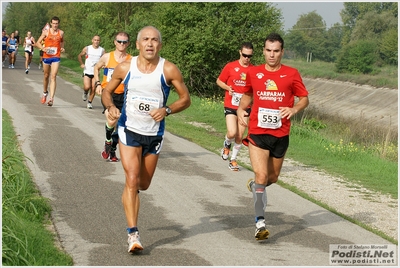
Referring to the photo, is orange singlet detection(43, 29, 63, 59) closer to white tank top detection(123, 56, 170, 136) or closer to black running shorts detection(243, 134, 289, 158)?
black running shorts detection(243, 134, 289, 158)

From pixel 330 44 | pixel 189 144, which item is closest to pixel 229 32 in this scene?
pixel 189 144

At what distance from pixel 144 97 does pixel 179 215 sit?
6.46 feet

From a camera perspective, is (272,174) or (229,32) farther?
(229,32)

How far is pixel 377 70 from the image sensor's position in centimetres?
7394

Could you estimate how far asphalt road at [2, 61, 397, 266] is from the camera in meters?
7.13

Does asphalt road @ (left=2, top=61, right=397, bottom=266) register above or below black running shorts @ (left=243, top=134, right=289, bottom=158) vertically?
below

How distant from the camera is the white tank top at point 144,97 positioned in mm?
7426

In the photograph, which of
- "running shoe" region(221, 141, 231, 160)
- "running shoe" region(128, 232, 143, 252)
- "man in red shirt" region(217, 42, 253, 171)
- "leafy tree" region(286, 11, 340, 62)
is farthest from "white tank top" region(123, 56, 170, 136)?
"leafy tree" region(286, 11, 340, 62)

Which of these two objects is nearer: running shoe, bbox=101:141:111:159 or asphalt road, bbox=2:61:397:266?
asphalt road, bbox=2:61:397:266

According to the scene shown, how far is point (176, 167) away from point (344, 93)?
5201 cm

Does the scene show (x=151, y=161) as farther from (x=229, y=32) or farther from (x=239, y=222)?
(x=229, y=32)

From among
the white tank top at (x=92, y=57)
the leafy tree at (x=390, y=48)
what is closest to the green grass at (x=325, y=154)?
the white tank top at (x=92, y=57)

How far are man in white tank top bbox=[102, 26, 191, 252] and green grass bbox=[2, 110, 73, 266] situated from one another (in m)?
0.93

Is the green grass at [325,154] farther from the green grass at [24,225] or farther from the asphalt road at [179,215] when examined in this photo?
the green grass at [24,225]
